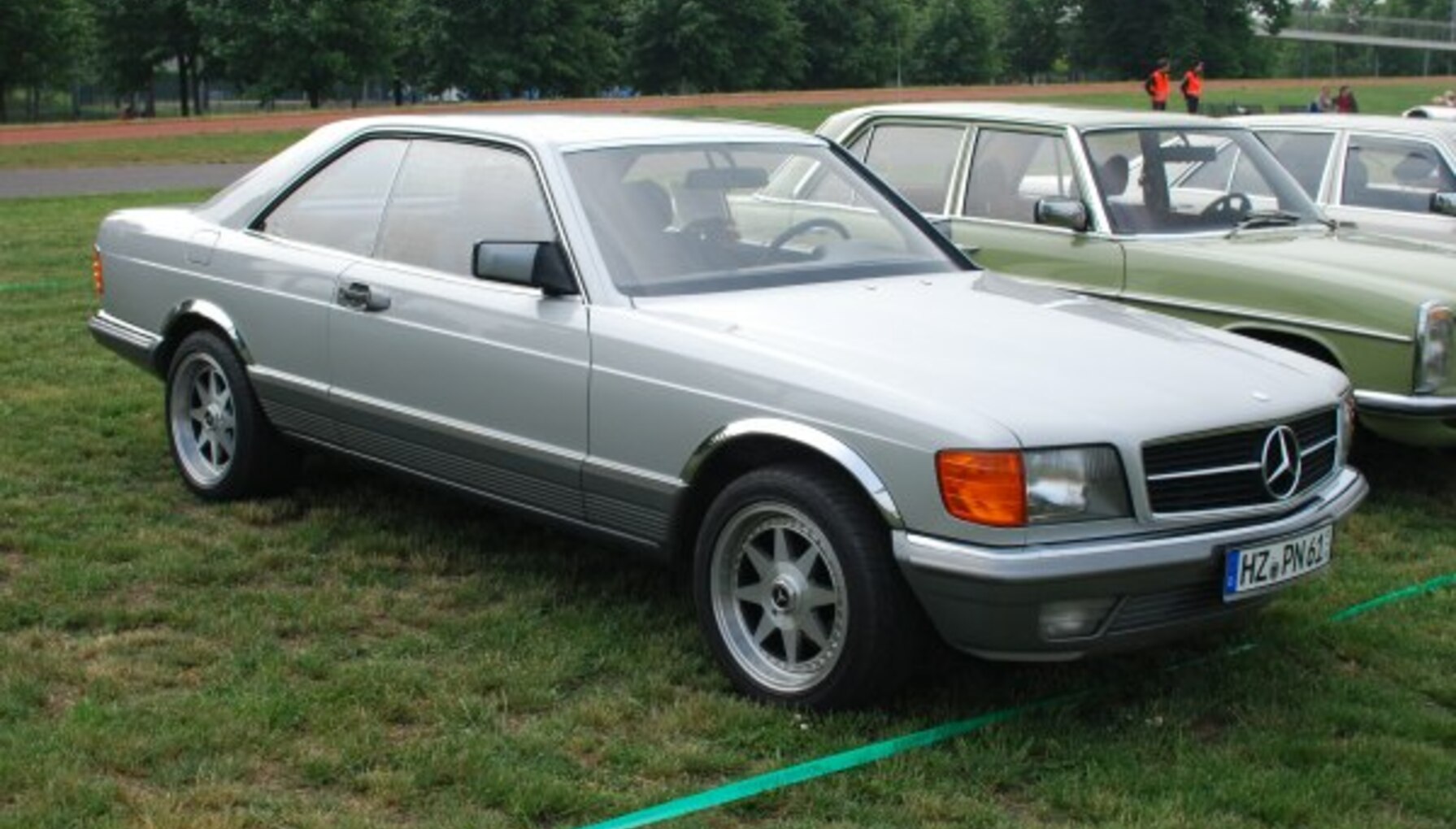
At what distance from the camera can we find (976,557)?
4.06 metres

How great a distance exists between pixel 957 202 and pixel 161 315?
3.65 m

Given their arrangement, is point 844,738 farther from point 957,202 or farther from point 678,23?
point 678,23

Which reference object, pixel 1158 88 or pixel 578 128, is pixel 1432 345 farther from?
pixel 1158 88

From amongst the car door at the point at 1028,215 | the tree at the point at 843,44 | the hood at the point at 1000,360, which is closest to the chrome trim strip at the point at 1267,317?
the car door at the point at 1028,215

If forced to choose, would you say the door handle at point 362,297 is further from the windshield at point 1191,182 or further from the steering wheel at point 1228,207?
the steering wheel at point 1228,207

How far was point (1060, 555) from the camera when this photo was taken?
4.07 meters

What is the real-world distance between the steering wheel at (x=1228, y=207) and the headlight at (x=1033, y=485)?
4.07 meters

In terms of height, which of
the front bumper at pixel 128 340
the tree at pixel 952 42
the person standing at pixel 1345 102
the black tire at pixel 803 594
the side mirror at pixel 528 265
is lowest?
the black tire at pixel 803 594

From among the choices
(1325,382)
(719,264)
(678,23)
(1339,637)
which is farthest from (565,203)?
(678,23)

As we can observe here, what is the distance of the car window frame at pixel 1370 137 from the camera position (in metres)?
9.66

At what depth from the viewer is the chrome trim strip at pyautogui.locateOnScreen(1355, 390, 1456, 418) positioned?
6.66 metres

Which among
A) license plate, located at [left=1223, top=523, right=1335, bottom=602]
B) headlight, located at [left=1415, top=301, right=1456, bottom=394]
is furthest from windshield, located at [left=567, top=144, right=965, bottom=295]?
headlight, located at [left=1415, top=301, right=1456, bottom=394]

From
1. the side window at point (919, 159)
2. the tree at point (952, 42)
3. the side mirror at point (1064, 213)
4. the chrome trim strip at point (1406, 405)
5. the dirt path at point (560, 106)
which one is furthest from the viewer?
the tree at point (952, 42)

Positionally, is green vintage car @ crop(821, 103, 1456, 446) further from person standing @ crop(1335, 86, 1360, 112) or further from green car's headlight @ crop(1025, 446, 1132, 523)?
person standing @ crop(1335, 86, 1360, 112)
